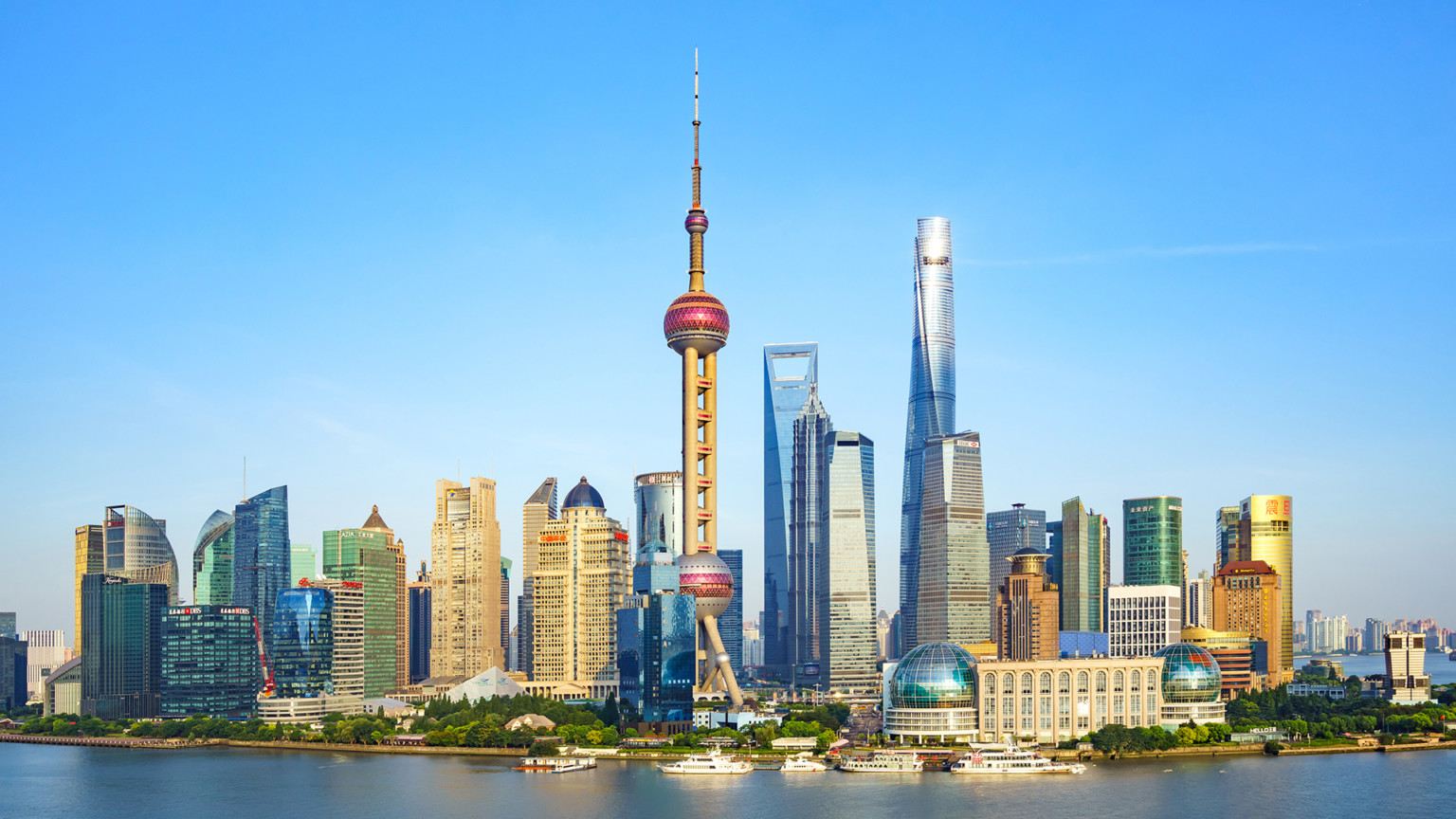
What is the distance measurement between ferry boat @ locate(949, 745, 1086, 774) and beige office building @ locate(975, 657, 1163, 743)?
17.3 metres

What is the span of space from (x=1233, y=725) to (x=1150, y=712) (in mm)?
13520

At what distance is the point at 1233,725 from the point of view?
174250mm

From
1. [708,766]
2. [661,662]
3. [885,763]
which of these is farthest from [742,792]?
[661,662]

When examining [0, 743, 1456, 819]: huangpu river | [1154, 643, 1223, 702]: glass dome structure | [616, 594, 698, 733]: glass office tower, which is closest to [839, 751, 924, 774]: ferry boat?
[0, 743, 1456, 819]: huangpu river

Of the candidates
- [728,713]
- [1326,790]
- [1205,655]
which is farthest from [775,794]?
[1205,655]

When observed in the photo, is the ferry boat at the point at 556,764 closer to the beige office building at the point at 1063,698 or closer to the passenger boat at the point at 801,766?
the passenger boat at the point at 801,766

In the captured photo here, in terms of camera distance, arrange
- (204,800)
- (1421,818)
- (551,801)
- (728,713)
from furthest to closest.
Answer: (728,713), (204,800), (551,801), (1421,818)

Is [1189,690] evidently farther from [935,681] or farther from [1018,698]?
[935,681]

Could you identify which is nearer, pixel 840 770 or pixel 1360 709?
pixel 840 770

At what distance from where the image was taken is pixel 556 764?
15450cm

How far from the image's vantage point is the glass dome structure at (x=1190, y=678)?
6747 inches

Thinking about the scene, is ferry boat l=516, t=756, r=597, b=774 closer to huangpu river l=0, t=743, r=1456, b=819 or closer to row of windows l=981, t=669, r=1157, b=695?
huangpu river l=0, t=743, r=1456, b=819

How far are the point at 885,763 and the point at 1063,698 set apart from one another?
28927 millimetres

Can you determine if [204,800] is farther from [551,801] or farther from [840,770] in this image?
[840,770]
